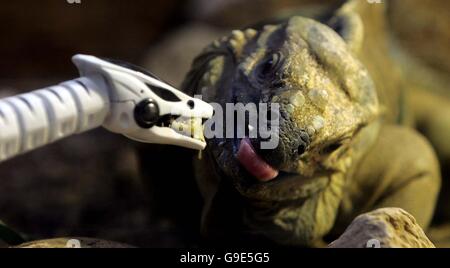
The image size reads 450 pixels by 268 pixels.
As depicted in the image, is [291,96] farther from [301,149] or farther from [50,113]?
[50,113]

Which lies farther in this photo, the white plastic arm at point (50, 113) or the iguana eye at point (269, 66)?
the iguana eye at point (269, 66)

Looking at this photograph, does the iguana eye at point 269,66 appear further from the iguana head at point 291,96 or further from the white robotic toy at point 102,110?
→ the white robotic toy at point 102,110

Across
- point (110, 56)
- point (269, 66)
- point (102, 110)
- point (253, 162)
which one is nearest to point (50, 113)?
point (102, 110)

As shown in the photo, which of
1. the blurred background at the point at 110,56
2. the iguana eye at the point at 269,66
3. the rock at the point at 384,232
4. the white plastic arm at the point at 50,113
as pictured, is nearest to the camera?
the white plastic arm at the point at 50,113

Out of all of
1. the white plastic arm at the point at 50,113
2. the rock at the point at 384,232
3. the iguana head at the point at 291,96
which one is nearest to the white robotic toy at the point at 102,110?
the white plastic arm at the point at 50,113

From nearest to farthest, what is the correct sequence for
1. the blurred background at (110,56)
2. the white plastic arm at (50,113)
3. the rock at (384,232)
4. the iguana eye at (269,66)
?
the white plastic arm at (50,113)
the rock at (384,232)
the iguana eye at (269,66)
the blurred background at (110,56)

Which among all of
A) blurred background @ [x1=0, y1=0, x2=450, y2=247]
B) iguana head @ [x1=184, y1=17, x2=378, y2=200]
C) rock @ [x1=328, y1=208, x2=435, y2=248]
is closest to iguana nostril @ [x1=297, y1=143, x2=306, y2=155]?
iguana head @ [x1=184, y1=17, x2=378, y2=200]

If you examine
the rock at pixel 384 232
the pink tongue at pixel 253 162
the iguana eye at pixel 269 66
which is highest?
the iguana eye at pixel 269 66

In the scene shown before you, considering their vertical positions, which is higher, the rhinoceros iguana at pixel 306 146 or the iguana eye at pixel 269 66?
the iguana eye at pixel 269 66

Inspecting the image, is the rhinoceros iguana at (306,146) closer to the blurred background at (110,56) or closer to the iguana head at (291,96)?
the iguana head at (291,96)
